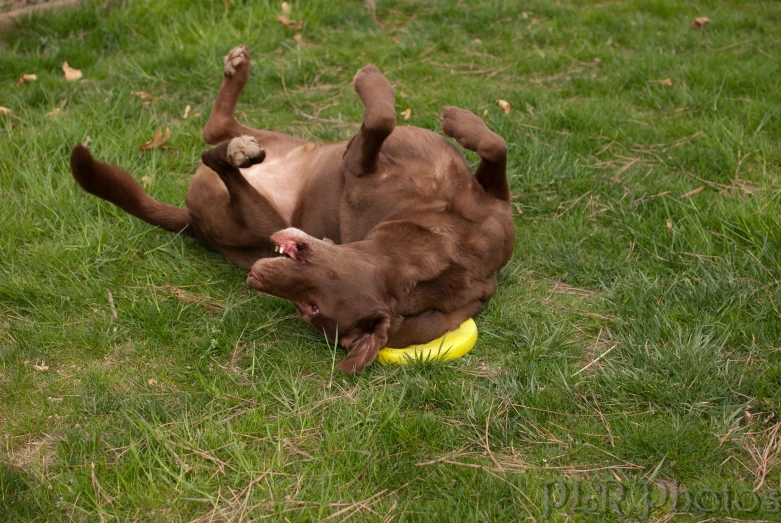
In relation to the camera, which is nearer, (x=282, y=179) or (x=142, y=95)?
(x=282, y=179)

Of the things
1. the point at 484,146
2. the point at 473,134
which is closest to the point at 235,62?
the point at 473,134

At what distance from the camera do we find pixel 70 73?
5.73 meters

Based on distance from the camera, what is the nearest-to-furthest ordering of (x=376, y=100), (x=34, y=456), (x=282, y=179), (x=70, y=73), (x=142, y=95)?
(x=34, y=456), (x=376, y=100), (x=282, y=179), (x=142, y=95), (x=70, y=73)

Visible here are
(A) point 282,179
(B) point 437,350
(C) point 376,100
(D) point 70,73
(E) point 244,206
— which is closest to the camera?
(B) point 437,350

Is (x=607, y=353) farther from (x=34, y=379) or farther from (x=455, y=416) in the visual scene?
(x=34, y=379)

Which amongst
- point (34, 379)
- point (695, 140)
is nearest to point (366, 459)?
point (34, 379)

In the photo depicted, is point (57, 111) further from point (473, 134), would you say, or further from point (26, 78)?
point (473, 134)

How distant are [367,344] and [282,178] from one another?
149 centimetres

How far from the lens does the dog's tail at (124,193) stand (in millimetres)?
3881

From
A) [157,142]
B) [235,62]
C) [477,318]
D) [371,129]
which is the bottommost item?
[477,318]

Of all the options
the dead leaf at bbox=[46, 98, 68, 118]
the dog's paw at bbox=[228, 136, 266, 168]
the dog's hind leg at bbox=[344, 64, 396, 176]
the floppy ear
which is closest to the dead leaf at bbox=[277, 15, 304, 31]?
the dead leaf at bbox=[46, 98, 68, 118]

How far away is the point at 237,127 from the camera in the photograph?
4.81m

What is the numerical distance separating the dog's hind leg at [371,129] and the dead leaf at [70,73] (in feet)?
9.01

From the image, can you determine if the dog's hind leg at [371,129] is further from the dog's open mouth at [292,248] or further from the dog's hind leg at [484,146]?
the dog's open mouth at [292,248]
